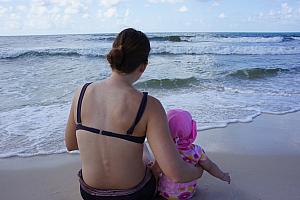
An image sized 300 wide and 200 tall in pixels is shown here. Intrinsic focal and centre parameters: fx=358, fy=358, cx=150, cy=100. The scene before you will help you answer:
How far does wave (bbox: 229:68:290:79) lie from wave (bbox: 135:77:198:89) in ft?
7.50

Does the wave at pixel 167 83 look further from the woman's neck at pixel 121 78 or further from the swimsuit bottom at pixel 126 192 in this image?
the woman's neck at pixel 121 78

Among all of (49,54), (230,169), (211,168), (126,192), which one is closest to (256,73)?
(230,169)

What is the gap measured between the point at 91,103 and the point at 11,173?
176 cm

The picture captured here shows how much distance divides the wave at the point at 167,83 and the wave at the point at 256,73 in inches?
89.9

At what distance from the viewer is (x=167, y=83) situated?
344 inches

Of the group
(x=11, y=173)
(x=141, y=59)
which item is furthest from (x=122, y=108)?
(x=11, y=173)

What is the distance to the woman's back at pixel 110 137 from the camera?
2016 millimetres

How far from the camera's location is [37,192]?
2988mm

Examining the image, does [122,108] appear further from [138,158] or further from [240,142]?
[240,142]

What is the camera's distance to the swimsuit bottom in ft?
7.44

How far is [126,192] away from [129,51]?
3.01 feet

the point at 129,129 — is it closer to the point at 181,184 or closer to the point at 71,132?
the point at 71,132

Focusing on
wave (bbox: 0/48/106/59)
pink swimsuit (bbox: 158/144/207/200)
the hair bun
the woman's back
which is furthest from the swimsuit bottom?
wave (bbox: 0/48/106/59)

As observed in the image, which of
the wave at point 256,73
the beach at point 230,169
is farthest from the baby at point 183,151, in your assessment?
the wave at point 256,73
